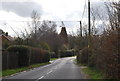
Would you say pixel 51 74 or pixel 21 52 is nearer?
pixel 51 74

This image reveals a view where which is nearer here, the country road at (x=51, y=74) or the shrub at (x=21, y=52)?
the country road at (x=51, y=74)

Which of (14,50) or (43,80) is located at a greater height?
(14,50)

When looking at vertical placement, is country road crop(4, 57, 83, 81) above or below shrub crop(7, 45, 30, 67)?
below

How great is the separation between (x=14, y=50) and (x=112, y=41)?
24.1 m

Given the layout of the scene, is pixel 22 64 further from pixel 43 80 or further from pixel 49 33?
pixel 49 33

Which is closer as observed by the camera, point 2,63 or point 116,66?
point 116,66

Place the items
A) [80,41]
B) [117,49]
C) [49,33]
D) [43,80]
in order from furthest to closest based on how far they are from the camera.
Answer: [49,33], [80,41], [43,80], [117,49]

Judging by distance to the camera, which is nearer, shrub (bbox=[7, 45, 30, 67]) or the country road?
the country road

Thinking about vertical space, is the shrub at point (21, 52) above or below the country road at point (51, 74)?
above

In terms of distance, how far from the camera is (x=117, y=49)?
1330 centimetres

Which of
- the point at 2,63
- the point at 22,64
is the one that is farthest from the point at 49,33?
the point at 2,63

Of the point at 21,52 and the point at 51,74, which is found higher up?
the point at 21,52

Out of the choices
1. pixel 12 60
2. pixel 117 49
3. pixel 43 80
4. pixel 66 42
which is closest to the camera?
pixel 117 49

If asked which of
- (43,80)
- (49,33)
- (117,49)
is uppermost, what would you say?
(49,33)
